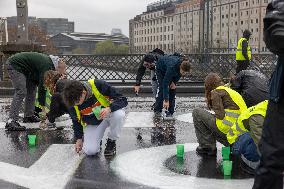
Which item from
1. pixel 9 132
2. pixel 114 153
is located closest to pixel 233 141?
pixel 114 153

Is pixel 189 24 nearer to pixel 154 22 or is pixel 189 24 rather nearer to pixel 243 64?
pixel 154 22

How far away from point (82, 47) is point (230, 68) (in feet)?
532

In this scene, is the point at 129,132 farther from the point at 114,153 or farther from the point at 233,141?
the point at 233,141

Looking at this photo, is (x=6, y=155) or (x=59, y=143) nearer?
(x=6, y=155)

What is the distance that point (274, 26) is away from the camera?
8.54 feet

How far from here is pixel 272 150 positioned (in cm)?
281

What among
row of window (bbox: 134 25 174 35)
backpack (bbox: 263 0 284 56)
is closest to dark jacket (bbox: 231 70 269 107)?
backpack (bbox: 263 0 284 56)

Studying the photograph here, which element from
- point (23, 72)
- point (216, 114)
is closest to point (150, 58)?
point (23, 72)

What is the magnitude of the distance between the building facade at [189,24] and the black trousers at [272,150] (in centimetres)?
6910

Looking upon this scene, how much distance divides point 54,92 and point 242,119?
343cm

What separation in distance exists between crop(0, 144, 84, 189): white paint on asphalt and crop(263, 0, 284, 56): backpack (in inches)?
101

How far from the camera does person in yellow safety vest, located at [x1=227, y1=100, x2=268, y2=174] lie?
170 inches

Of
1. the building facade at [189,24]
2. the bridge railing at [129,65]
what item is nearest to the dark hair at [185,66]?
the bridge railing at [129,65]

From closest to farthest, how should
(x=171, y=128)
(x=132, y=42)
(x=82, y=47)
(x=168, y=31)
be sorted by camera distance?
(x=171, y=128) → (x=168, y=31) → (x=132, y=42) → (x=82, y=47)
